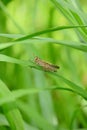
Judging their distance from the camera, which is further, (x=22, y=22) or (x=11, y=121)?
(x=22, y=22)

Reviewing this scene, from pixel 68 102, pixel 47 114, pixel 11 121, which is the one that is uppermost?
pixel 68 102

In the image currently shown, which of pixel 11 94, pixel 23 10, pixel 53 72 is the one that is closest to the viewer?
pixel 11 94

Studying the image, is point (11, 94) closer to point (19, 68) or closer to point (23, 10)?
point (19, 68)

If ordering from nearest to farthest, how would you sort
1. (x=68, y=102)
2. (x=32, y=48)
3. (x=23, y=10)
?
(x=32, y=48), (x=68, y=102), (x=23, y=10)

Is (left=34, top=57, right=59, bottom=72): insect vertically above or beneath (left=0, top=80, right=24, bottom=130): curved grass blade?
above

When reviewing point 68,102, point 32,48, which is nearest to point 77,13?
point 32,48

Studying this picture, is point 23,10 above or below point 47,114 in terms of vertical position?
above

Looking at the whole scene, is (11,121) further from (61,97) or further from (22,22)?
(22,22)

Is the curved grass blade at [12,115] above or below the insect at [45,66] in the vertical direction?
below

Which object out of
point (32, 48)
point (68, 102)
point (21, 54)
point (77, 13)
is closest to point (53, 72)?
point (77, 13)
